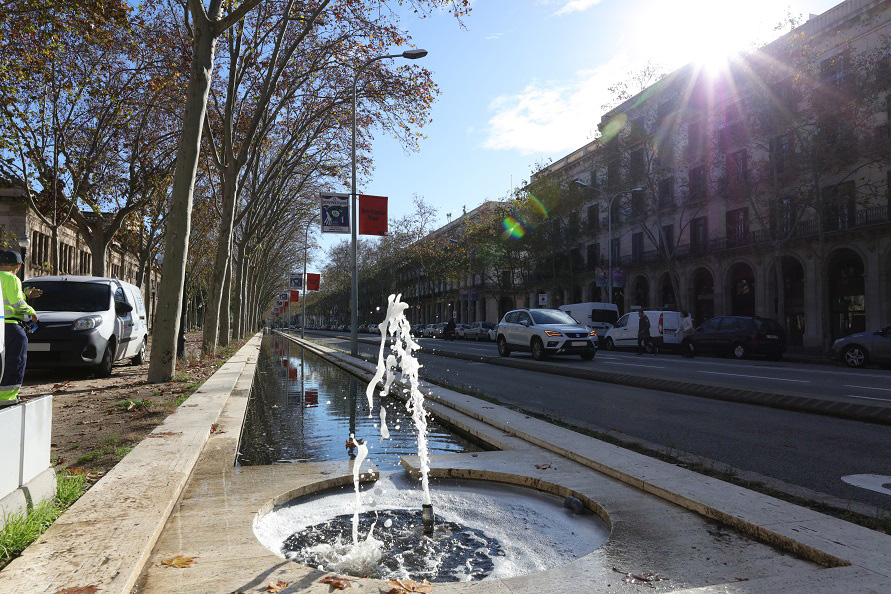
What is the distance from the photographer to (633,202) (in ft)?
116

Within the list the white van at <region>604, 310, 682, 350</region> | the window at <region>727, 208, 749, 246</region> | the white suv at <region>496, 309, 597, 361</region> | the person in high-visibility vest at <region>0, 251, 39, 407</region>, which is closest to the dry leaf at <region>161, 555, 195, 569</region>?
the person in high-visibility vest at <region>0, 251, 39, 407</region>

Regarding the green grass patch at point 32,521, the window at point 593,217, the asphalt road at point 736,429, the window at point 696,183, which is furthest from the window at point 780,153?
the green grass patch at point 32,521

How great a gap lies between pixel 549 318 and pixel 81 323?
13.3 m

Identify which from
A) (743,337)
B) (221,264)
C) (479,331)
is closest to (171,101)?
(221,264)

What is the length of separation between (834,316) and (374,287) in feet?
183

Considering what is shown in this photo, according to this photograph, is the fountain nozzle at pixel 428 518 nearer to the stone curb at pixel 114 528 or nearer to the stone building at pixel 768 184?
the stone curb at pixel 114 528

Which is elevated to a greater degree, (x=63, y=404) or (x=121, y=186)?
(x=121, y=186)

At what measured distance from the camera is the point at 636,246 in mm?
44281

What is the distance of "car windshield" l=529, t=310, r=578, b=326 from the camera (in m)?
19.5

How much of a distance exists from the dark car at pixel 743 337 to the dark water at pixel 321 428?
16136 millimetres

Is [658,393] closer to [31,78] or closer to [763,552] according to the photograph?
[763,552]

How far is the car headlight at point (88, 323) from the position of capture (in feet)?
34.1

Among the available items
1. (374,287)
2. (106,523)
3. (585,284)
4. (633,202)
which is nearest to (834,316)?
(633,202)

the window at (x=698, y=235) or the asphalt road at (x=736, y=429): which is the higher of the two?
the window at (x=698, y=235)
